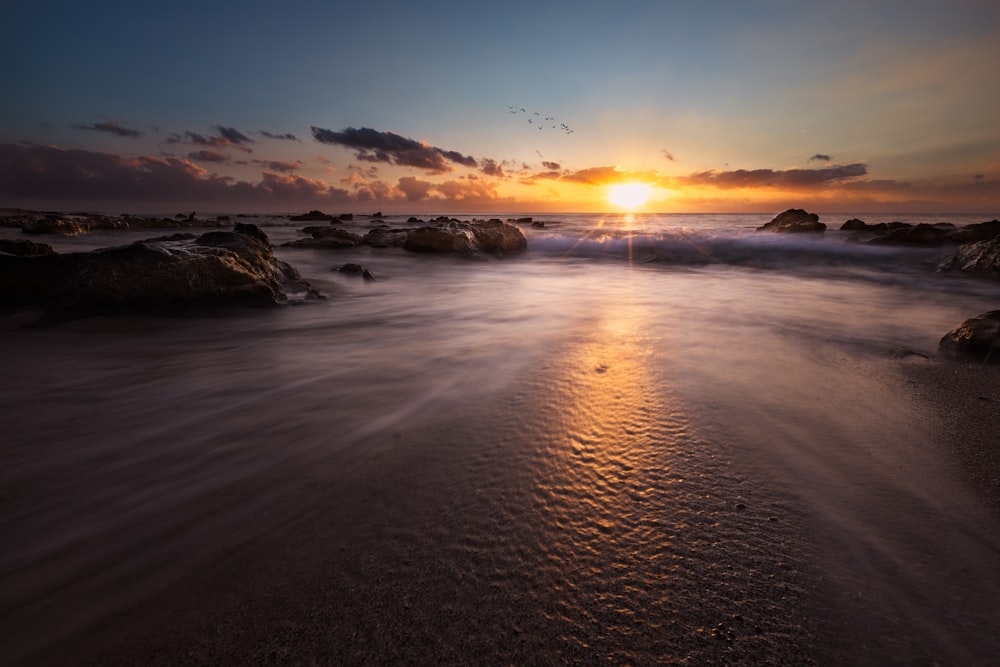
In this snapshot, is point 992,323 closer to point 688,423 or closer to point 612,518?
point 688,423

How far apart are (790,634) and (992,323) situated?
492 cm

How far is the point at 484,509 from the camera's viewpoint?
178 cm

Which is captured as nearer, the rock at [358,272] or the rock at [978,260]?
the rock at [358,272]

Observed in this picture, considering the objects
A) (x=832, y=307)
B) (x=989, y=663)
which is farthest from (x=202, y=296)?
(x=832, y=307)

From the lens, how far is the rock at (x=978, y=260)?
1011 cm

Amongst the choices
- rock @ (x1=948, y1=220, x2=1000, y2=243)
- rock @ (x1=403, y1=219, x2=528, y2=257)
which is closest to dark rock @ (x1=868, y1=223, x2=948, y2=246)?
rock @ (x1=948, y1=220, x2=1000, y2=243)

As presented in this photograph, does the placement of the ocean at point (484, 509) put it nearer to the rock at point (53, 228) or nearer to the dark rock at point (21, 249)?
the dark rock at point (21, 249)

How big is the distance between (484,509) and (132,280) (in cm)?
600

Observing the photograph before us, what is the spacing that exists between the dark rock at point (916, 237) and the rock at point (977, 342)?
17238 mm

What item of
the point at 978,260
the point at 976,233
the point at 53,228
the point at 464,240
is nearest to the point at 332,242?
the point at 464,240

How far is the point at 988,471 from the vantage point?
2.10 metres

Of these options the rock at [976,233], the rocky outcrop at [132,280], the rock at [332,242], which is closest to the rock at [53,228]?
the rock at [332,242]

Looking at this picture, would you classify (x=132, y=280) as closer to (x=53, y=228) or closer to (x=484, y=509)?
(x=484, y=509)

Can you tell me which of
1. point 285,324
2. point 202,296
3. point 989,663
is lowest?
point 989,663
